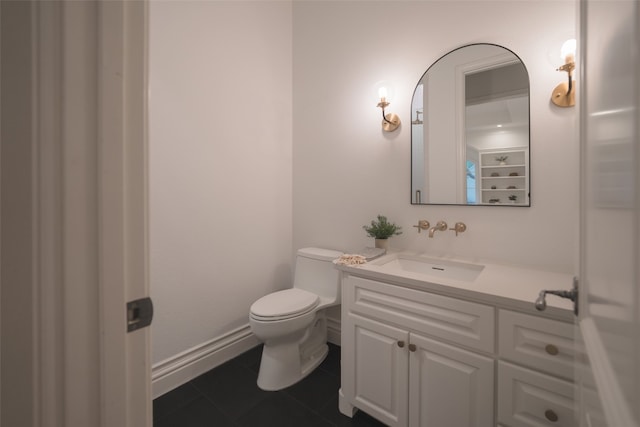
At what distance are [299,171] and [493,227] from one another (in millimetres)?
1449

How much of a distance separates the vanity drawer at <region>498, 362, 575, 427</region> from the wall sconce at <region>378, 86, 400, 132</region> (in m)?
1.36

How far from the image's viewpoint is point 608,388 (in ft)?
1.21

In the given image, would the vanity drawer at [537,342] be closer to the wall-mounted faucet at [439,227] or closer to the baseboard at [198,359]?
the wall-mounted faucet at [439,227]

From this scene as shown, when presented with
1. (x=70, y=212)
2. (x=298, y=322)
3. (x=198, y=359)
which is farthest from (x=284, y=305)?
(x=70, y=212)

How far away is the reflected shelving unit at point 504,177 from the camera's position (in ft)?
4.24

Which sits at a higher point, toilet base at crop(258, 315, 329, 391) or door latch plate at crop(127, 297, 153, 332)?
door latch plate at crop(127, 297, 153, 332)

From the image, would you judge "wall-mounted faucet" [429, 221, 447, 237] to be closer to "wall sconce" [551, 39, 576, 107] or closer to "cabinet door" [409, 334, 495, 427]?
"cabinet door" [409, 334, 495, 427]

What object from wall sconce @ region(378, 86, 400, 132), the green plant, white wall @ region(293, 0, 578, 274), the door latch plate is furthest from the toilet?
the door latch plate

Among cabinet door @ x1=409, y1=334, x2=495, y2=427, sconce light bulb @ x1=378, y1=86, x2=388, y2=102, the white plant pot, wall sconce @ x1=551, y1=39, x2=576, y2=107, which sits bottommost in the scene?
cabinet door @ x1=409, y1=334, x2=495, y2=427

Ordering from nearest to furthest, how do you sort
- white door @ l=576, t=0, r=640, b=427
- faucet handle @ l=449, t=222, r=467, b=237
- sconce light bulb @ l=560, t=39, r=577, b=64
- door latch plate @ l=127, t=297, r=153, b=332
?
white door @ l=576, t=0, r=640, b=427, door latch plate @ l=127, t=297, r=153, b=332, sconce light bulb @ l=560, t=39, r=577, b=64, faucet handle @ l=449, t=222, r=467, b=237

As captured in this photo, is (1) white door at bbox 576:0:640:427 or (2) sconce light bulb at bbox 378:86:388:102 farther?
(2) sconce light bulb at bbox 378:86:388:102

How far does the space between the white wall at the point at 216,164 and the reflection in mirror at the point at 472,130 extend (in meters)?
1.13

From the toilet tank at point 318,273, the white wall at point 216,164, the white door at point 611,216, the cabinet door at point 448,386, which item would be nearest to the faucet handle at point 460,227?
the cabinet door at point 448,386

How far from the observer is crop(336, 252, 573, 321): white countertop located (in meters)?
0.86
